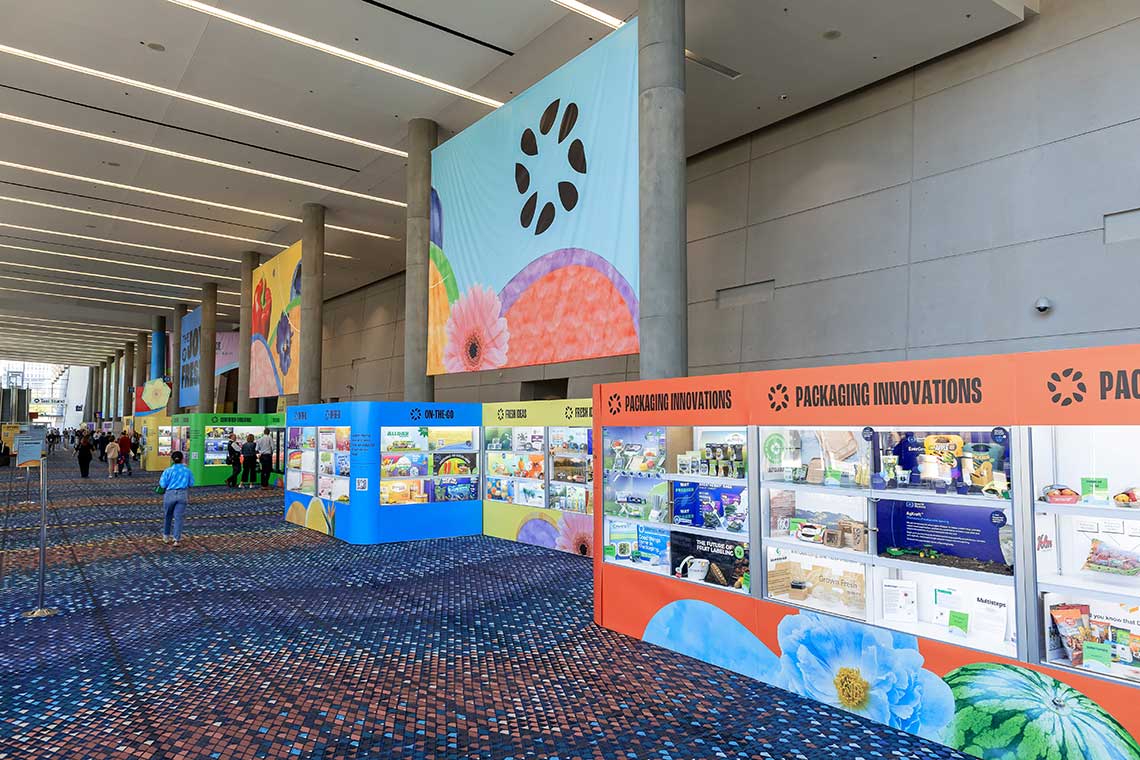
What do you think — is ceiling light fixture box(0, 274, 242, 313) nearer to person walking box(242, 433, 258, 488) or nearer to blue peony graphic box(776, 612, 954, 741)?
person walking box(242, 433, 258, 488)

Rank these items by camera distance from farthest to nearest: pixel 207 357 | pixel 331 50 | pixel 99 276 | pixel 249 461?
pixel 99 276, pixel 207 357, pixel 249 461, pixel 331 50

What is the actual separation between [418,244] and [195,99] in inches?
171

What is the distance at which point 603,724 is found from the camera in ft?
12.8

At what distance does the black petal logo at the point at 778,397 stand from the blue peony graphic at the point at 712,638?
1.49 meters

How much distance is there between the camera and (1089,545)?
3.45 meters

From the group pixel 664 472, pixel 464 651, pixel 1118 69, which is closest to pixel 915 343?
pixel 1118 69

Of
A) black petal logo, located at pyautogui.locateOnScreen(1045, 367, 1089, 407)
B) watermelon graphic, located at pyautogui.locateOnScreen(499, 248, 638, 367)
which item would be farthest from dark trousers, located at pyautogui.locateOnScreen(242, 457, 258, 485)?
black petal logo, located at pyautogui.locateOnScreen(1045, 367, 1089, 407)

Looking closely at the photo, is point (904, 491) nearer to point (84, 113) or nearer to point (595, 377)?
point (595, 377)

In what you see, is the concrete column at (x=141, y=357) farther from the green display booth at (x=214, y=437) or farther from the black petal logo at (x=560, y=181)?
the black petal logo at (x=560, y=181)

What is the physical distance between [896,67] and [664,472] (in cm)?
765

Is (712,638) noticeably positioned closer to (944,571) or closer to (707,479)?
(707,479)

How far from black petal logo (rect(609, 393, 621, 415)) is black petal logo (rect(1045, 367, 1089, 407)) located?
3.17m

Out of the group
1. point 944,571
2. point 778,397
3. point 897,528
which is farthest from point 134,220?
point 944,571

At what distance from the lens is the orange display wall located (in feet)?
10.8
